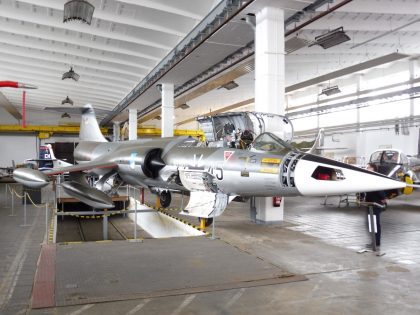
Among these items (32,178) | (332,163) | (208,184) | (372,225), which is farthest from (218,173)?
(32,178)

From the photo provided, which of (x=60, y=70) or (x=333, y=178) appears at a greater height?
(x=60, y=70)

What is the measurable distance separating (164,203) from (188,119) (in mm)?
21774

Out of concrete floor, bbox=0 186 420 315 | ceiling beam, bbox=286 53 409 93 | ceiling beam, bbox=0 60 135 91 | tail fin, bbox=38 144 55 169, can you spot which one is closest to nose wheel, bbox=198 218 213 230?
concrete floor, bbox=0 186 420 315

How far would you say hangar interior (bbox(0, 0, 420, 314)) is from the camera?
4.17 meters

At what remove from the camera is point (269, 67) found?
321 inches

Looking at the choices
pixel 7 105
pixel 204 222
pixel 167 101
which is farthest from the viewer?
pixel 7 105

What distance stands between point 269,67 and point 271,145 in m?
2.68

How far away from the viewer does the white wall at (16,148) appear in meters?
29.4

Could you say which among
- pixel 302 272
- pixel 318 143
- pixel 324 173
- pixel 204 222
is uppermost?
Result: pixel 318 143

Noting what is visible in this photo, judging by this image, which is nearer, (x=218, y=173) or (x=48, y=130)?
(x=218, y=173)

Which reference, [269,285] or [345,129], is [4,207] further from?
[345,129]

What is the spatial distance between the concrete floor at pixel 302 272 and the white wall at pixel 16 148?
22742mm

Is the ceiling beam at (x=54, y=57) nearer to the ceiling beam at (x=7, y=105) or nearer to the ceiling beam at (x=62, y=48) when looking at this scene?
the ceiling beam at (x=62, y=48)

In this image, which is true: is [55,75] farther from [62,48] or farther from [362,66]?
[362,66]
